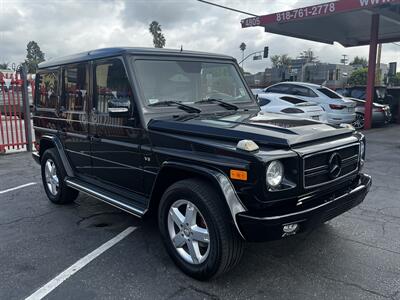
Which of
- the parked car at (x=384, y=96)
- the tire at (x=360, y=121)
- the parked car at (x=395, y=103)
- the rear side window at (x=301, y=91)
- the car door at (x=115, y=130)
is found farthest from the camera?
the parked car at (x=395, y=103)

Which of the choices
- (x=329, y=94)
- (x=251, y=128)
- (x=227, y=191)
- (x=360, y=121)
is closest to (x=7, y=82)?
(x=251, y=128)

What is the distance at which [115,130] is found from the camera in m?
4.14

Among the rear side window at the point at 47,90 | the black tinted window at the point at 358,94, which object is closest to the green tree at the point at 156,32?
the black tinted window at the point at 358,94

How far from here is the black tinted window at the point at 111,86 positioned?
12.8ft

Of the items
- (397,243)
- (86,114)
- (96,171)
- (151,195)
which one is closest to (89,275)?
(151,195)

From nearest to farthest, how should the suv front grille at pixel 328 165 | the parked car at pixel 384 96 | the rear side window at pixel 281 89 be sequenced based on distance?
the suv front grille at pixel 328 165 < the rear side window at pixel 281 89 < the parked car at pixel 384 96

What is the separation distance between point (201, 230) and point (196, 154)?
648 millimetres

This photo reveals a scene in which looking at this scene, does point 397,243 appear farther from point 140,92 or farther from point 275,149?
point 140,92

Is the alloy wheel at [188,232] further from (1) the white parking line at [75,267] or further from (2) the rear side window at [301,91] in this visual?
(2) the rear side window at [301,91]

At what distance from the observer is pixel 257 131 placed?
3.28 meters

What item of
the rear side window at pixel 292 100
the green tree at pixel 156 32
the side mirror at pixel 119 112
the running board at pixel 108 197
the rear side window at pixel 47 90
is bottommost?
the running board at pixel 108 197

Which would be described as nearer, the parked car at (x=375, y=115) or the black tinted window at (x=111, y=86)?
the black tinted window at (x=111, y=86)

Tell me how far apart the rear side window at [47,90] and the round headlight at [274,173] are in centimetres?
356

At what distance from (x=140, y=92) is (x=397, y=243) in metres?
3.13
